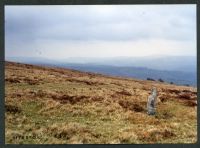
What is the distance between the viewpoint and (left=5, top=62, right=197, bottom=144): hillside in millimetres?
22500

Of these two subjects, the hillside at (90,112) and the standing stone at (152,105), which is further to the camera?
the standing stone at (152,105)

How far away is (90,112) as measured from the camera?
26.5m

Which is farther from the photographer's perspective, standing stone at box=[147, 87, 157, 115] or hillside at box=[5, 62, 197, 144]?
standing stone at box=[147, 87, 157, 115]

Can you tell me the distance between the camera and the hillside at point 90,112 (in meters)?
22.5

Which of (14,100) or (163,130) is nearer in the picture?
(163,130)

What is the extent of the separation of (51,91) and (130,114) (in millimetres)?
5859

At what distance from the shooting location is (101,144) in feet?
69.3

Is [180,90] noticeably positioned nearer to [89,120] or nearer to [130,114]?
[130,114]

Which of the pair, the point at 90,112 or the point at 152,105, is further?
the point at 152,105

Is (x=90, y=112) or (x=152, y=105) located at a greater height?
(x=152, y=105)

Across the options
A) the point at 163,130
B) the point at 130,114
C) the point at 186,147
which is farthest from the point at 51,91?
the point at 186,147

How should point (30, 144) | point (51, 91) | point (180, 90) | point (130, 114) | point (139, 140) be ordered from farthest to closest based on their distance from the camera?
point (180, 90) → point (51, 91) → point (130, 114) → point (139, 140) → point (30, 144)

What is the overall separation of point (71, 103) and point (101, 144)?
7234 mm

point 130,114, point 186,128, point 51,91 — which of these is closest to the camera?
point 186,128
